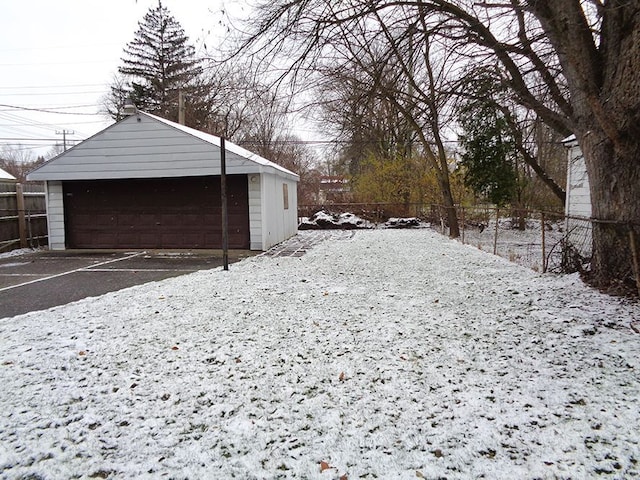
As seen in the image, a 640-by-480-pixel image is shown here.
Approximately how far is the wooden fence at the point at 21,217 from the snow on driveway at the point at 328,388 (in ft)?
25.8

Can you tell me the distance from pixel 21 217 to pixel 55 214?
0.98 meters

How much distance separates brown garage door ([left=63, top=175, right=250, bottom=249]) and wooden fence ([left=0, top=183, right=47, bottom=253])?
122 centimetres

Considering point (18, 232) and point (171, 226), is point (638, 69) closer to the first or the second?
point (171, 226)

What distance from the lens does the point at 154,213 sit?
425 inches

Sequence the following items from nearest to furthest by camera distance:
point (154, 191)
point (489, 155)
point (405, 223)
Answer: point (154, 191) < point (489, 155) < point (405, 223)

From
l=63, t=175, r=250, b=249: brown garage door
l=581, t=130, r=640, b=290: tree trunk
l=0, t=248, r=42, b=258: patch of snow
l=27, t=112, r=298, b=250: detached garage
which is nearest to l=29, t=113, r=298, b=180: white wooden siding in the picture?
l=27, t=112, r=298, b=250: detached garage

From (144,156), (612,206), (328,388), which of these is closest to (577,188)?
(612,206)

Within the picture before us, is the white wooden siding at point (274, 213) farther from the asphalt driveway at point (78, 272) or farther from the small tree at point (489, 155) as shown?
the small tree at point (489, 155)

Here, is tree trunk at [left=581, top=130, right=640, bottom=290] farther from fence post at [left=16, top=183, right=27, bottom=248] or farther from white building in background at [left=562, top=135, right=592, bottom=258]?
fence post at [left=16, top=183, right=27, bottom=248]

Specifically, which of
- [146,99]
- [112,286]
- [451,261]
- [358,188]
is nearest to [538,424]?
[451,261]

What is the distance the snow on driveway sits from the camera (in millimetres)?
1975

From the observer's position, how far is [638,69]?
13.0ft

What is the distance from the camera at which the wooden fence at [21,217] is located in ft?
34.3

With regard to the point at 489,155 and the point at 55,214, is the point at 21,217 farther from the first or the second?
the point at 489,155
